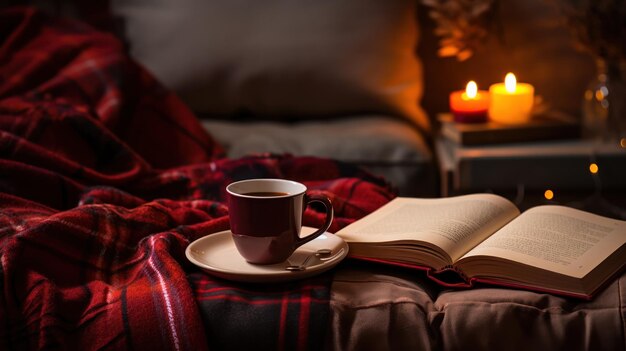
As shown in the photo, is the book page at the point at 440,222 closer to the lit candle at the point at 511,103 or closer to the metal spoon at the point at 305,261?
the metal spoon at the point at 305,261

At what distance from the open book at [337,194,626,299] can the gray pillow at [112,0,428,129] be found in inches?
35.2

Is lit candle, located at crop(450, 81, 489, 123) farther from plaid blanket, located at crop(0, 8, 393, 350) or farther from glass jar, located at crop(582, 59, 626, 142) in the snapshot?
plaid blanket, located at crop(0, 8, 393, 350)

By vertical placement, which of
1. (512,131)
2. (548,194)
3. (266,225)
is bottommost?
(548,194)

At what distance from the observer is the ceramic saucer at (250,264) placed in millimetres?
879

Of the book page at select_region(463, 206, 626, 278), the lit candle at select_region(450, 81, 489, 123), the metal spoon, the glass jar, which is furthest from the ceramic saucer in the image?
the glass jar

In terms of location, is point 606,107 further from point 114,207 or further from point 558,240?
point 114,207

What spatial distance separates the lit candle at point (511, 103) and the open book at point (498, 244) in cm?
79

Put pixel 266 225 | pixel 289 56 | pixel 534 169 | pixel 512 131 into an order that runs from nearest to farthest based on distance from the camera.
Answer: pixel 266 225, pixel 534 169, pixel 512 131, pixel 289 56

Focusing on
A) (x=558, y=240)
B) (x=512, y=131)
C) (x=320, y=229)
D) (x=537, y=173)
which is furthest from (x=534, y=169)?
(x=320, y=229)

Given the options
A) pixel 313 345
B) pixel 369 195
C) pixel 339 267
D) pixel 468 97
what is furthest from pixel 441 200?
pixel 468 97

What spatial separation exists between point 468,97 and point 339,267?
3.24 feet

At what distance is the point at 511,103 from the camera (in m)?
1.84

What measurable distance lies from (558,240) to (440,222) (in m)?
0.14

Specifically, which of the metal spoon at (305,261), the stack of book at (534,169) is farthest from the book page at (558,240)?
the stack of book at (534,169)
